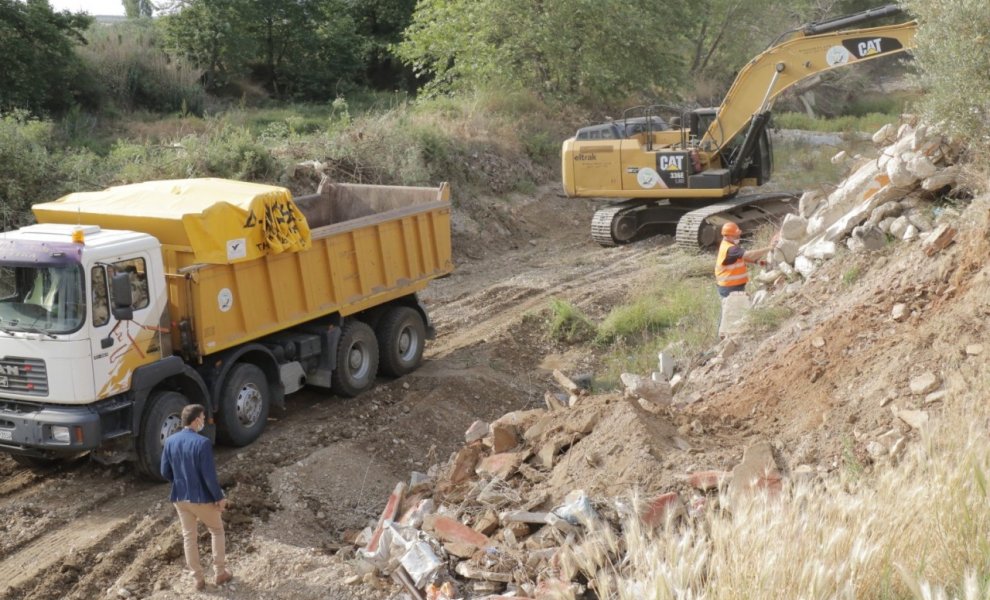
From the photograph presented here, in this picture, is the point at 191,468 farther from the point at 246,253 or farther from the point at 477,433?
the point at 246,253

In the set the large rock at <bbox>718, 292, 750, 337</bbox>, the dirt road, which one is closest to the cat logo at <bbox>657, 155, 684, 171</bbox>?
the dirt road

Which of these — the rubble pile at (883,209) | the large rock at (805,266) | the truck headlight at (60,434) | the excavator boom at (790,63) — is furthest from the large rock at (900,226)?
the truck headlight at (60,434)

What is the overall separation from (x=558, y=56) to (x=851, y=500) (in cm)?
2394

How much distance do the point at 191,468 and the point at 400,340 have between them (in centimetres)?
555

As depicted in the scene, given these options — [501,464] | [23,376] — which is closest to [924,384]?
[501,464]

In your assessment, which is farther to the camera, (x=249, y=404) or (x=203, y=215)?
(x=249, y=404)

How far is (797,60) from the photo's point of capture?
1641 centimetres

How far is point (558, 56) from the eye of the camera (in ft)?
89.4

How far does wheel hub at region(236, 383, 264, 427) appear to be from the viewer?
998 cm

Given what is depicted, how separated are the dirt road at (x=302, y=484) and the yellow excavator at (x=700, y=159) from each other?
3.48 meters

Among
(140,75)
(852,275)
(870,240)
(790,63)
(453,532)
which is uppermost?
(140,75)

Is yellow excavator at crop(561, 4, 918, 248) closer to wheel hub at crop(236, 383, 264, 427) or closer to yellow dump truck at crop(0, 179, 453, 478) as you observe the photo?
yellow dump truck at crop(0, 179, 453, 478)

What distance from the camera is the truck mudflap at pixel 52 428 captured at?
27.3ft

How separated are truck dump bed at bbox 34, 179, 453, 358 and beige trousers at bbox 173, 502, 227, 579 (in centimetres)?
252
